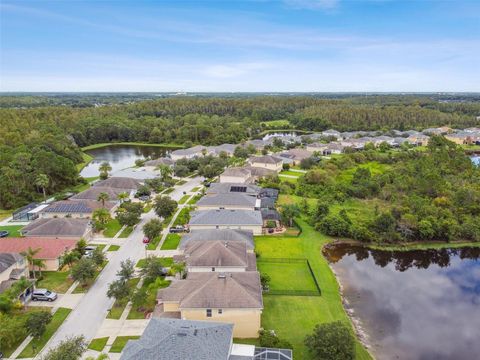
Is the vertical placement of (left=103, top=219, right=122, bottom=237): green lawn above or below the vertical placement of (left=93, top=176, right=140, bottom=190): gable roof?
below

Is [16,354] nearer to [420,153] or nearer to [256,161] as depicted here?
[256,161]

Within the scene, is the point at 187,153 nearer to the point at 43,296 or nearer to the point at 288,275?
the point at 288,275

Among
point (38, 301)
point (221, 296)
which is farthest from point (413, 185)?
point (38, 301)

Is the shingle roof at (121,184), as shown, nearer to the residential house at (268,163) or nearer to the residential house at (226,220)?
the residential house at (226,220)

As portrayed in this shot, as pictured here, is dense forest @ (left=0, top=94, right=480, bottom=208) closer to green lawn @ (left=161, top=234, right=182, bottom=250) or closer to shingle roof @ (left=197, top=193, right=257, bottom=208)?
green lawn @ (left=161, top=234, right=182, bottom=250)

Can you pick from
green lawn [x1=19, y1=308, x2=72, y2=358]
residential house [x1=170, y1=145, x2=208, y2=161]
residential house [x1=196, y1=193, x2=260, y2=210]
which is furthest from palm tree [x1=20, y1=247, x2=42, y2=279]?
residential house [x1=170, y1=145, x2=208, y2=161]

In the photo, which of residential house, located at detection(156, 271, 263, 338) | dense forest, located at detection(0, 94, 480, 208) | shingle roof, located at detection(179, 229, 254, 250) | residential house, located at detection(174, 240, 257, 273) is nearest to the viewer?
residential house, located at detection(156, 271, 263, 338)

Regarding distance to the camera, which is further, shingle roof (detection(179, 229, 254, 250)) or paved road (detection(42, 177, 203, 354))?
shingle roof (detection(179, 229, 254, 250))
